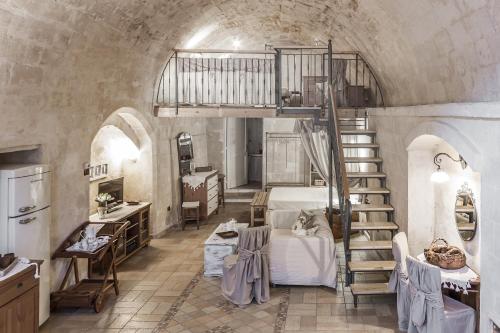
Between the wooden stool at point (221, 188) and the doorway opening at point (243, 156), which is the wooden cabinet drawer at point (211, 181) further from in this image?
the doorway opening at point (243, 156)

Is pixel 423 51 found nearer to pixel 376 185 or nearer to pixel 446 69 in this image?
pixel 446 69

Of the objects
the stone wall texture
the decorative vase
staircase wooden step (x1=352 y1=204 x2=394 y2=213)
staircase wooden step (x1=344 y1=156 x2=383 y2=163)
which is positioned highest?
the stone wall texture

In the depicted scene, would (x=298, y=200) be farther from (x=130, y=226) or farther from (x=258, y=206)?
(x=130, y=226)

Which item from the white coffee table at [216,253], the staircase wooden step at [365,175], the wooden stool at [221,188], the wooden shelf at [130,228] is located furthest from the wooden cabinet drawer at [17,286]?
the wooden stool at [221,188]

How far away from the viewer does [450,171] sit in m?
5.53

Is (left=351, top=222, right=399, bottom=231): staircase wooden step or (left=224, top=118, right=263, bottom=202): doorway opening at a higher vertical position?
(left=224, top=118, right=263, bottom=202): doorway opening

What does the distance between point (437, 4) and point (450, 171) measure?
250 cm

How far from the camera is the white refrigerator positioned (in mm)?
4160

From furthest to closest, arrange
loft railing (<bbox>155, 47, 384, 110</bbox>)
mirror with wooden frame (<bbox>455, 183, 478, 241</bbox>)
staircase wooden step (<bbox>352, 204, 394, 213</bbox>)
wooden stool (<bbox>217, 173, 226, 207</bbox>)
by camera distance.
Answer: wooden stool (<bbox>217, 173, 226, 207</bbox>) < loft railing (<bbox>155, 47, 384, 110</bbox>) < staircase wooden step (<bbox>352, 204, 394, 213</bbox>) < mirror with wooden frame (<bbox>455, 183, 478, 241</bbox>)

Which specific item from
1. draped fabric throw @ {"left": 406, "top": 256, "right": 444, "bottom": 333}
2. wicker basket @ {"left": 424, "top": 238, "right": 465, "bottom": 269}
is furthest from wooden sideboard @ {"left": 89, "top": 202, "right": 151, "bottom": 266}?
wicker basket @ {"left": 424, "top": 238, "right": 465, "bottom": 269}

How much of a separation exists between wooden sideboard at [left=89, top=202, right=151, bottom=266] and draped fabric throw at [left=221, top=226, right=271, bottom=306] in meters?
1.94

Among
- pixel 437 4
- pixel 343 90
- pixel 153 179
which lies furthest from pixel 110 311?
pixel 343 90

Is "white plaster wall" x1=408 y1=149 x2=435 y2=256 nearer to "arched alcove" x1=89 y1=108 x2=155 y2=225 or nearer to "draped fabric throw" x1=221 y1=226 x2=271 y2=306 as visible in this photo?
"draped fabric throw" x1=221 y1=226 x2=271 y2=306

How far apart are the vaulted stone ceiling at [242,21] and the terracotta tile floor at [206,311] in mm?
2598
